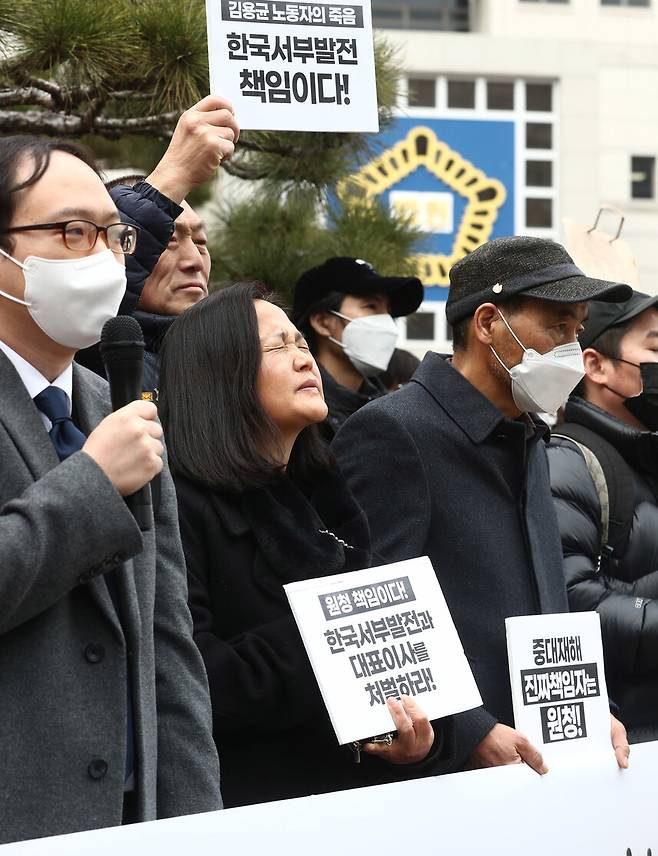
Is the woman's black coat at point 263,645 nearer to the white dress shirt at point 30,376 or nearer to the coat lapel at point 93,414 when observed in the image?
the coat lapel at point 93,414

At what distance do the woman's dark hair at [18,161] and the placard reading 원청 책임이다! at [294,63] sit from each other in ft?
3.45

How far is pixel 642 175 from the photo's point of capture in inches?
1380

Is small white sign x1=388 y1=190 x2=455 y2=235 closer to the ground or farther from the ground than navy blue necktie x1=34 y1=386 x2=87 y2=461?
closer to the ground

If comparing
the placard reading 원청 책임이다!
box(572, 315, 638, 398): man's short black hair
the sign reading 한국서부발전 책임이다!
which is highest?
the placard reading 원청 책임이다!

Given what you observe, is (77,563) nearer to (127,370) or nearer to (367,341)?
(127,370)

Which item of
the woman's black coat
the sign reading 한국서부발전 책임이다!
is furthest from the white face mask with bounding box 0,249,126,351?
the woman's black coat

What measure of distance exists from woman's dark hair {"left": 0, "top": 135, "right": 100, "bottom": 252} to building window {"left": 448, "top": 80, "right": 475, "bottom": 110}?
1237 inches

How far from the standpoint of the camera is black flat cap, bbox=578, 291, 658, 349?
14.0ft

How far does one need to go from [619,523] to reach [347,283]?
6.94 ft

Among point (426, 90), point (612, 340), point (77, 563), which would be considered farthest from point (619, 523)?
point (426, 90)

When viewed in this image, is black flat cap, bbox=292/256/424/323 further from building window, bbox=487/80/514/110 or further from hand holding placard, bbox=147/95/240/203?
building window, bbox=487/80/514/110

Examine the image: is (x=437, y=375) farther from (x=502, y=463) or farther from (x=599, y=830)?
(x=599, y=830)

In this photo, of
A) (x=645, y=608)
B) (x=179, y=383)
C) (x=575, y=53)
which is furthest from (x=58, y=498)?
(x=575, y=53)

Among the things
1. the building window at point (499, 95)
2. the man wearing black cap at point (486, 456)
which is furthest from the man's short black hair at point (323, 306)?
the building window at point (499, 95)
